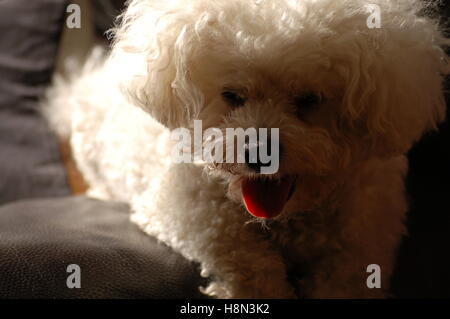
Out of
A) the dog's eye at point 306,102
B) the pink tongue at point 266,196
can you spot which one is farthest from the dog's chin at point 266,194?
the dog's eye at point 306,102

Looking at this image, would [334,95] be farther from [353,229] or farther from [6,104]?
[6,104]

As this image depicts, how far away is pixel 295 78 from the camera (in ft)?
2.52

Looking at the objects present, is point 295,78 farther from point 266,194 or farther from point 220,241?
point 220,241

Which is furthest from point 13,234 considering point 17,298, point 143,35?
point 143,35

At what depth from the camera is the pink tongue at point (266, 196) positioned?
0.82 metres

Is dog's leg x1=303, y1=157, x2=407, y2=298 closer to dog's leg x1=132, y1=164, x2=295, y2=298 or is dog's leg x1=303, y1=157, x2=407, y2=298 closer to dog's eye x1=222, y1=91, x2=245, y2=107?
dog's leg x1=132, y1=164, x2=295, y2=298

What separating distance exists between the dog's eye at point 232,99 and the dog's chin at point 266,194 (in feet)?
0.38

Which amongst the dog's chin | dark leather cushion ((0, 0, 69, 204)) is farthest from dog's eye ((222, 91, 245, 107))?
dark leather cushion ((0, 0, 69, 204))

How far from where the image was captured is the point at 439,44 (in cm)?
87

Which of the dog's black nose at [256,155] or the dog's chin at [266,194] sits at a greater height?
the dog's black nose at [256,155]

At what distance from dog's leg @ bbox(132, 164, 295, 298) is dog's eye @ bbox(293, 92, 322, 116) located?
0.20 m

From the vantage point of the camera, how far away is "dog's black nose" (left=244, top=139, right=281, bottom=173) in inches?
29.6

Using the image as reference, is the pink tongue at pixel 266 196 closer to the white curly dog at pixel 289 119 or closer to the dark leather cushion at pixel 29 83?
the white curly dog at pixel 289 119

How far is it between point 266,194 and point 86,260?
1.06ft
